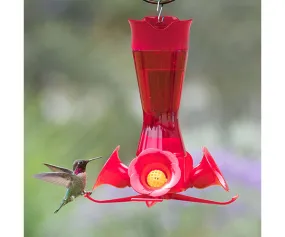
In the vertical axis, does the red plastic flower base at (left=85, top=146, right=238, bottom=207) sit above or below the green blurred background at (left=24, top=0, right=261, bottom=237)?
below

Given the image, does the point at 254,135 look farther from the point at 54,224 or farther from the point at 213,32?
the point at 54,224

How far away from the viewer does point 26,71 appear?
2.89 meters

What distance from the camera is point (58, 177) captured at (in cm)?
209

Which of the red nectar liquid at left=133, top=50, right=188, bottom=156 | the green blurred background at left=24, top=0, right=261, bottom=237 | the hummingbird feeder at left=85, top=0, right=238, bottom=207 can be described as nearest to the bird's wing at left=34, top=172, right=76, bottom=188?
the hummingbird feeder at left=85, top=0, right=238, bottom=207

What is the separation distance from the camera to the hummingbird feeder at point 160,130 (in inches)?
71.6

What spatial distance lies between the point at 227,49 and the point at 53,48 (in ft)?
2.96

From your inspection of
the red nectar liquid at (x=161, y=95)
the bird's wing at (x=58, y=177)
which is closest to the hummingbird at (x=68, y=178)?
the bird's wing at (x=58, y=177)

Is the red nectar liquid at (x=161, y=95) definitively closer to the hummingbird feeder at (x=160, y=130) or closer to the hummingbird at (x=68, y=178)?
the hummingbird feeder at (x=160, y=130)

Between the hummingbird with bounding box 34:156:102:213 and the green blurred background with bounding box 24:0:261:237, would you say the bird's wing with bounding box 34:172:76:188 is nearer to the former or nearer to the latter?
the hummingbird with bounding box 34:156:102:213

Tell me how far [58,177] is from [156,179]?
421mm

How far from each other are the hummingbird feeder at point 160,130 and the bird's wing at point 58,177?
0.22 meters

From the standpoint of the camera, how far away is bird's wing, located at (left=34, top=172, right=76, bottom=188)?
206cm
